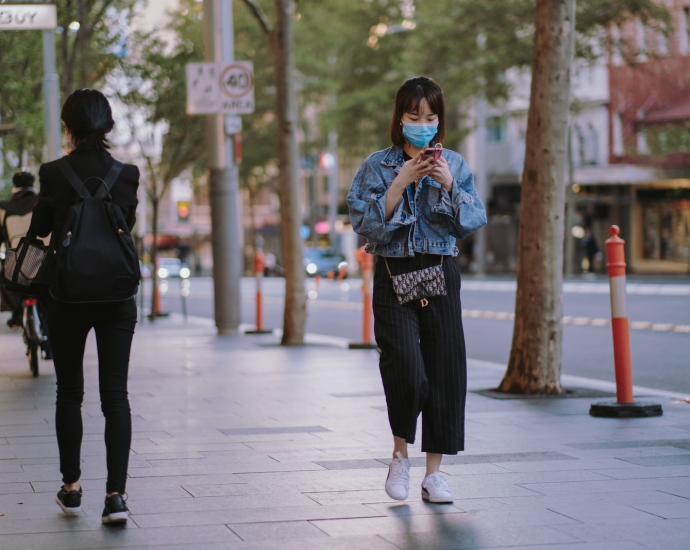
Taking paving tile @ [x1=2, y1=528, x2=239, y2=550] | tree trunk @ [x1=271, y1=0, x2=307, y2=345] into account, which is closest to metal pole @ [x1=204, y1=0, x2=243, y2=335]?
tree trunk @ [x1=271, y1=0, x2=307, y2=345]

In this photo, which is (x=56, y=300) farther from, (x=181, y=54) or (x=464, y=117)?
(x=464, y=117)

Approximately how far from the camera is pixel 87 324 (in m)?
5.17

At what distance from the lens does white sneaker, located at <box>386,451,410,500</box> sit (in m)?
5.39

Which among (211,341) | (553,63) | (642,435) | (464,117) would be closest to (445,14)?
(464,117)

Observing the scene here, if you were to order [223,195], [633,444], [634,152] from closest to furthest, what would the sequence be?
[633,444] → [223,195] → [634,152]

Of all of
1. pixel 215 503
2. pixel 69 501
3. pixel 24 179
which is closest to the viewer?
pixel 69 501

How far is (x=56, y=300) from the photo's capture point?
5113 mm

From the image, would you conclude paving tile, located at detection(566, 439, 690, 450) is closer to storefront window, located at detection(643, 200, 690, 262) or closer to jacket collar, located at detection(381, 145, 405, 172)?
jacket collar, located at detection(381, 145, 405, 172)

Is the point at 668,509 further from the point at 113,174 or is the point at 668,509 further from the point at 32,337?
the point at 32,337

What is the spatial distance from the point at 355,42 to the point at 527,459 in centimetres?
4682

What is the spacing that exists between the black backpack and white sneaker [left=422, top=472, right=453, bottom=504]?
1533 millimetres

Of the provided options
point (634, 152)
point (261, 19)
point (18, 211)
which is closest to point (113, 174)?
point (18, 211)

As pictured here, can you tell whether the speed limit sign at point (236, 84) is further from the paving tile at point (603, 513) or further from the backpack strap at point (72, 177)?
the paving tile at point (603, 513)

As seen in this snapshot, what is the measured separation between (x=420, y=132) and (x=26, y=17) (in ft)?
33.7
